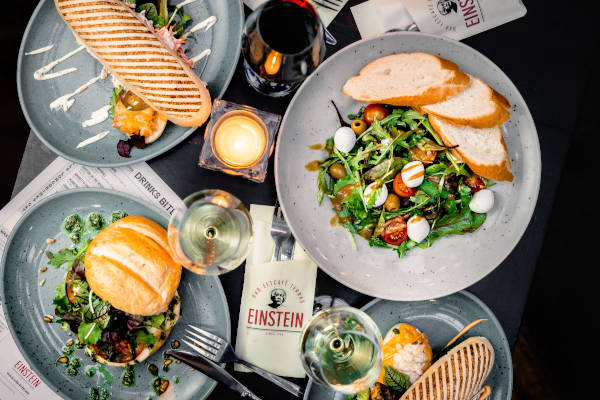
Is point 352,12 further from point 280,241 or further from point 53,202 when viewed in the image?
point 53,202

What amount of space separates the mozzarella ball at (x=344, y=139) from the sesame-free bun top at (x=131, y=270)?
58 centimetres

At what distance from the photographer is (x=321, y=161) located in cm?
132

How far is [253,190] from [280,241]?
18 centimetres

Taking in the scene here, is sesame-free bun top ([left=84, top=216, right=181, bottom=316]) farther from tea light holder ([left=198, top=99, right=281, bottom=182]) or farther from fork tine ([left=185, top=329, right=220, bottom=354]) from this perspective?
tea light holder ([left=198, top=99, right=281, bottom=182])

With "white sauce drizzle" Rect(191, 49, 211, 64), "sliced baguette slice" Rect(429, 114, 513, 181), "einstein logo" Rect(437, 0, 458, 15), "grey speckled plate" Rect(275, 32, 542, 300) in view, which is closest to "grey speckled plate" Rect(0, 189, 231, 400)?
"grey speckled plate" Rect(275, 32, 542, 300)

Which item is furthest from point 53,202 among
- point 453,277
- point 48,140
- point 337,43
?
point 453,277

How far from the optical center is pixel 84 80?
4.44ft

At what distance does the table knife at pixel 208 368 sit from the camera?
49.9 inches

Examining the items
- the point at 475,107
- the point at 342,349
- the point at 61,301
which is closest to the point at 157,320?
the point at 61,301

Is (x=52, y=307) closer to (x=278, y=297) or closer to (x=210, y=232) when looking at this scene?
(x=210, y=232)

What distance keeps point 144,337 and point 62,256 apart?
36cm

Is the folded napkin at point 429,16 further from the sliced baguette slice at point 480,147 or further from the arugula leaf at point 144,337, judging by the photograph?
the arugula leaf at point 144,337

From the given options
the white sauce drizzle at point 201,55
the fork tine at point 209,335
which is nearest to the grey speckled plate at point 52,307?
the fork tine at point 209,335

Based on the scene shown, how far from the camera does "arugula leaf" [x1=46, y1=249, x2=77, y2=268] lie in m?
1.33
